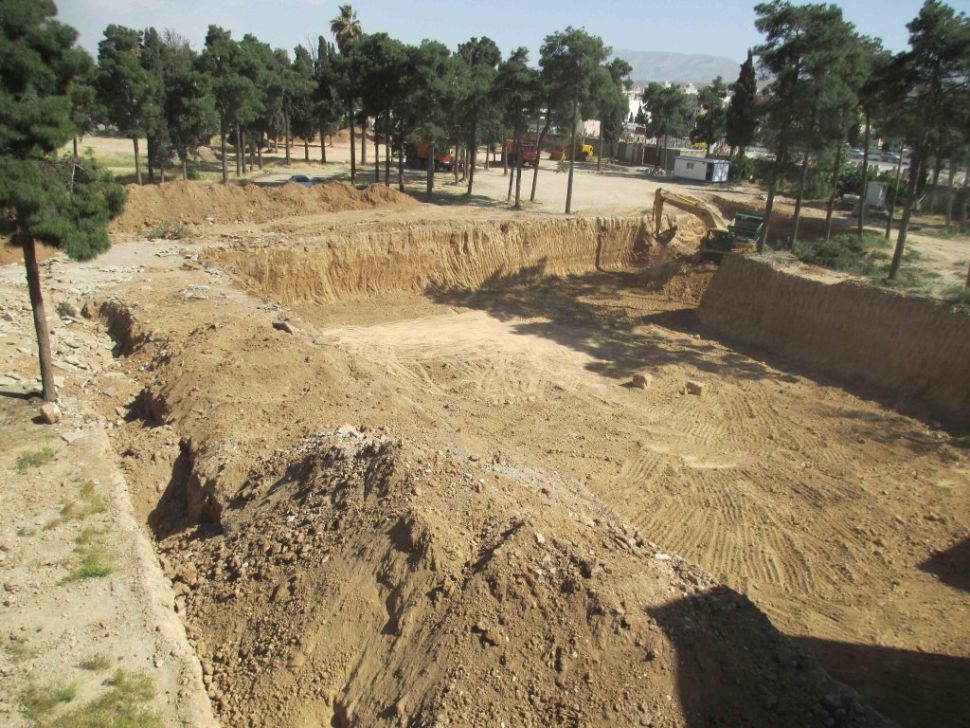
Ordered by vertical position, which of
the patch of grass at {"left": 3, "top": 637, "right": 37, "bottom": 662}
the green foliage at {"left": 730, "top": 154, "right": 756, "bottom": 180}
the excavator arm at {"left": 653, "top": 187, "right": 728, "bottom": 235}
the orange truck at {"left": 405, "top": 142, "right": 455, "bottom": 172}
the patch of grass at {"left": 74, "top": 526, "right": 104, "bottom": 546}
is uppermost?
the green foliage at {"left": 730, "top": 154, "right": 756, "bottom": 180}

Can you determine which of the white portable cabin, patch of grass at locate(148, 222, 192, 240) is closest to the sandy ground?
patch of grass at locate(148, 222, 192, 240)

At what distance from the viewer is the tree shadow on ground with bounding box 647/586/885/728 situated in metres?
6.62

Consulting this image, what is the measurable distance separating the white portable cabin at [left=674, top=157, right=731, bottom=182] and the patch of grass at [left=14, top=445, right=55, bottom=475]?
45.2 m

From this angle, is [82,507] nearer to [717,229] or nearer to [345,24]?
[717,229]

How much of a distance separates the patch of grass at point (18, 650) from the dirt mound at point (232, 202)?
1911 cm

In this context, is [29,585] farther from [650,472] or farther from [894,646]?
[894,646]

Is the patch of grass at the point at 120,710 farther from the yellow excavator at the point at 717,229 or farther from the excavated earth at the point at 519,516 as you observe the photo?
the yellow excavator at the point at 717,229

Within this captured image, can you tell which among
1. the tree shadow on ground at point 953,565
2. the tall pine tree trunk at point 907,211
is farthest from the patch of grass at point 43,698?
the tall pine tree trunk at point 907,211

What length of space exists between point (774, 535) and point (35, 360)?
50.7 feet

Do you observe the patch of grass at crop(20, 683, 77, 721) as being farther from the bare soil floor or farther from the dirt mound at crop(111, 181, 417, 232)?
the dirt mound at crop(111, 181, 417, 232)

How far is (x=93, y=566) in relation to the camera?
31.3 feet

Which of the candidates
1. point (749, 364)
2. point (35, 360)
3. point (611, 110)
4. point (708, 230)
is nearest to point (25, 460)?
point (35, 360)

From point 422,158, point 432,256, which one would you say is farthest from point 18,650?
point 422,158

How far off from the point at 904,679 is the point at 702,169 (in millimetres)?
44572
